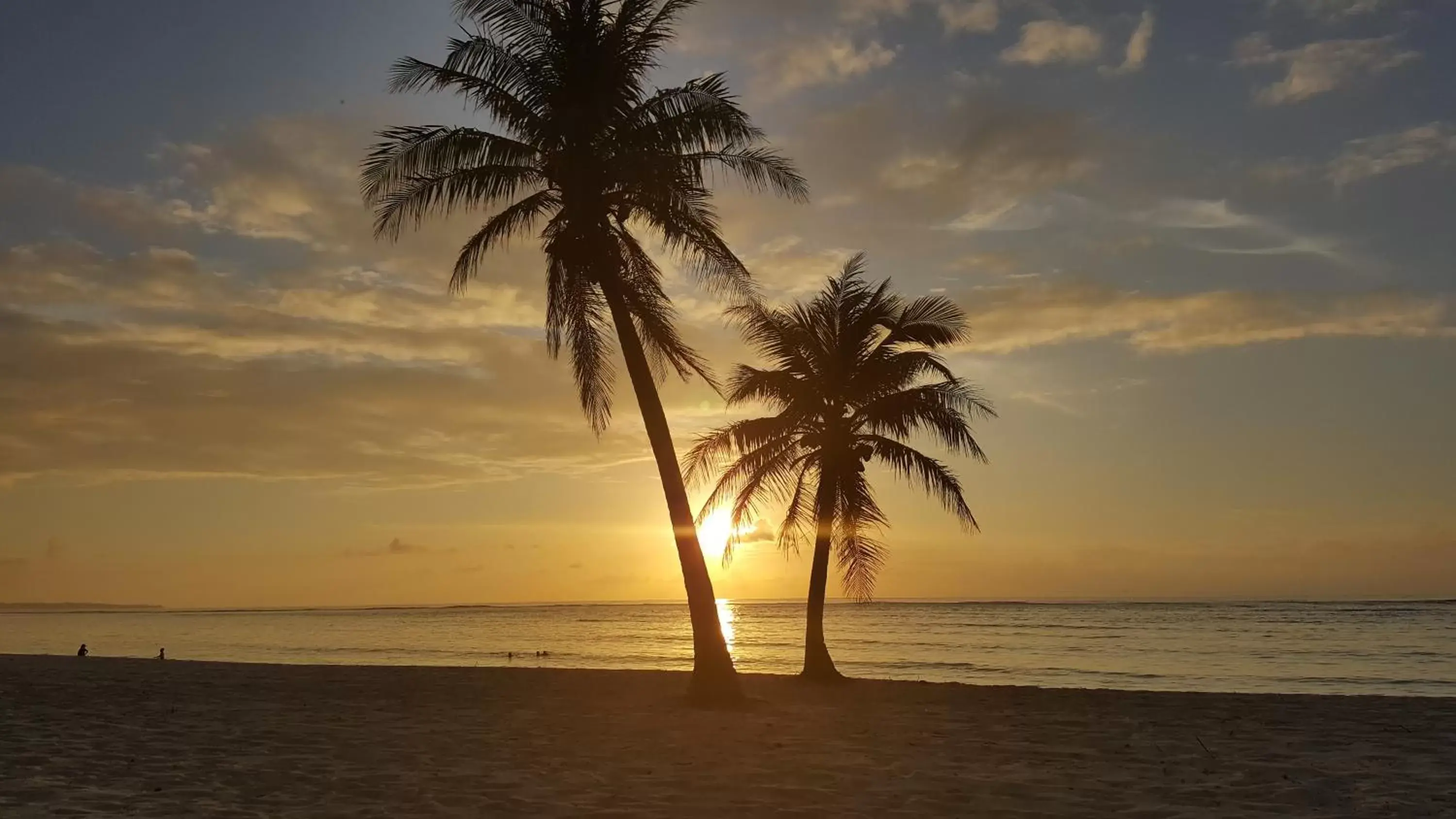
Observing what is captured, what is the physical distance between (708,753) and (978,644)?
5026 centimetres

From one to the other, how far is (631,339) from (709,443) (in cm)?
532

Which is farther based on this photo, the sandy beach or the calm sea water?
the calm sea water

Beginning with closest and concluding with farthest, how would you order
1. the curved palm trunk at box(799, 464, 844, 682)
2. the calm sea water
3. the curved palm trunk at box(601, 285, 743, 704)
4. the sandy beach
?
the sandy beach < the curved palm trunk at box(601, 285, 743, 704) < the curved palm trunk at box(799, 464, 844, 682) < the calm sea water

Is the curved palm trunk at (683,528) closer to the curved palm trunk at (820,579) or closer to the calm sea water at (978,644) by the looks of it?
the curved palm trunk at (820,579)

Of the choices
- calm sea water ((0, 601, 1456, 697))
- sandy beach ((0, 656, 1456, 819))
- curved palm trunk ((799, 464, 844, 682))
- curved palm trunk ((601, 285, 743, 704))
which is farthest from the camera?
calm sea water ((0, 601, 1456, 697))

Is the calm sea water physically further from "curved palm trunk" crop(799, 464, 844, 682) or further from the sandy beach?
the sandy beach

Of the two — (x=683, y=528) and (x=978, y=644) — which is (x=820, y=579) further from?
(x=978, y=644)

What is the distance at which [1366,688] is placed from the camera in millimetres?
32688

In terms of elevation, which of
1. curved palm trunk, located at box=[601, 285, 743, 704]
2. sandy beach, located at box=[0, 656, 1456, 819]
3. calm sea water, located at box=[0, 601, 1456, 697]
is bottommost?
calm sea water, located at box=[0, 601, 1456, 697]

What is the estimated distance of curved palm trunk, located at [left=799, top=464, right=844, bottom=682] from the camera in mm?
22125

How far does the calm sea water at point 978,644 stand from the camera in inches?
1526

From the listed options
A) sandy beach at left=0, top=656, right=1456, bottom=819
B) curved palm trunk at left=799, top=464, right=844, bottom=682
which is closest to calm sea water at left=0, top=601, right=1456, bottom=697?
curved palm trunk at left=799, top=464, right=844, bottom=682

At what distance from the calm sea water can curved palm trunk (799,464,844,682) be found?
13.1 metres

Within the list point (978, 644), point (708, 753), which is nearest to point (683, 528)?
point (708, 753)
